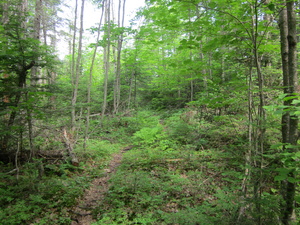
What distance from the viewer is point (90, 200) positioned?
4578mm

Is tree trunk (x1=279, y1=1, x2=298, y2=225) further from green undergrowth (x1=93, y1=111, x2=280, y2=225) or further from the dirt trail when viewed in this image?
the dirt trail

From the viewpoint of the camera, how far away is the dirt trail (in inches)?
152

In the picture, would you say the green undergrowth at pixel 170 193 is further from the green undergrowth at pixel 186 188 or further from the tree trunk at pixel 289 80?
the tree trunk at pixel 289 80

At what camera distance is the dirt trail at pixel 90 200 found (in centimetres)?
386

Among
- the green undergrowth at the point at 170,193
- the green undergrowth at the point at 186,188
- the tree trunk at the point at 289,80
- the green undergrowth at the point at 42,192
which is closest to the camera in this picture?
the tree trunk at the point at 289,80

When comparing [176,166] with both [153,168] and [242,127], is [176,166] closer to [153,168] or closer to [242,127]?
[153,168]

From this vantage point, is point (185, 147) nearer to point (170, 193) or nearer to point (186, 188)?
point (186, 188)

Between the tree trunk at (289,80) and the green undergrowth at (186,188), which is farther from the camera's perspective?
the green undergrowth at (186,188)

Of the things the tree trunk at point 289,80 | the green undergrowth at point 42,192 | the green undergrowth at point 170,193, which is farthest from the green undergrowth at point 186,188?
the green undergrowth at point 42,192

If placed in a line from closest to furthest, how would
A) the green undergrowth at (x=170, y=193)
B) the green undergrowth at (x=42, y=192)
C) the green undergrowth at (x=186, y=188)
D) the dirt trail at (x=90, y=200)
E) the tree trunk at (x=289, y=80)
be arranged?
the tree trunk at (x=289, y=80)
the green undergrowth at (x=186, y=188)
the green undergrowth at (x=170, y=193)
the green undergrowth at (x=42, y=192)
the dirt trail at (x=90, y=200)

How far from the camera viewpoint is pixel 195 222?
10.4ft

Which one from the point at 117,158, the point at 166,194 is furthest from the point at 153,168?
the point at 117,158

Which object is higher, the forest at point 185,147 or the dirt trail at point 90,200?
the forest at point 185,147

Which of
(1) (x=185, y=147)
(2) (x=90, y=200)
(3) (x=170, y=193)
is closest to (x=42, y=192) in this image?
(2) (x=90, y=200)
